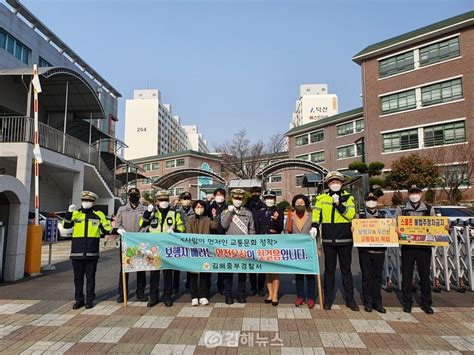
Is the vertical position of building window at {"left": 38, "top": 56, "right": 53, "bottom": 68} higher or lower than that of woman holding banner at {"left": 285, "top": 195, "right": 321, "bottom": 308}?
higher

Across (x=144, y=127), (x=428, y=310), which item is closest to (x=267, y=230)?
(x=428, y=310)

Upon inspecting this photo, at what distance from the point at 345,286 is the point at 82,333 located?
391cm

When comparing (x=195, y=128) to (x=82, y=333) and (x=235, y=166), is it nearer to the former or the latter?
(x=235, y=166)

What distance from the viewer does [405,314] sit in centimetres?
514

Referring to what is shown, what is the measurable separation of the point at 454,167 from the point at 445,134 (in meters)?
4.87

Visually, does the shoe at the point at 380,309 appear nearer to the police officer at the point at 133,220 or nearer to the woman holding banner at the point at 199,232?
the woman holding banner at the point at 199,232

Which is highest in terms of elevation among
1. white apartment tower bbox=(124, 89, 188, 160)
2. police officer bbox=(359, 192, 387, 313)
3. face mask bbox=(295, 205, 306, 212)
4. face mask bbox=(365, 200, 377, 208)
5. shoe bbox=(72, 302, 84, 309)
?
white apartment tower bbox=(124, 89, 188, 160)

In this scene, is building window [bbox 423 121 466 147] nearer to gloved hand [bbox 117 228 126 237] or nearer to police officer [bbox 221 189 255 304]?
police officer [bbox 221 189 255 304]

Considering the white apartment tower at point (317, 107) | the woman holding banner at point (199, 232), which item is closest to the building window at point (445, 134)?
the woman holding banner at point (199, 232)

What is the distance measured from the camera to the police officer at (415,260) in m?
5.25

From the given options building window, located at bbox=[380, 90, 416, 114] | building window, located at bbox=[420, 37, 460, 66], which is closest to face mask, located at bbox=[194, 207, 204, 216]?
building window, located at bbox=[380, 90, 416, 114]

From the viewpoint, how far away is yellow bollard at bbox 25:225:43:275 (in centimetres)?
802

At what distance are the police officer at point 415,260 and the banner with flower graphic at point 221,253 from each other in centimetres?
141

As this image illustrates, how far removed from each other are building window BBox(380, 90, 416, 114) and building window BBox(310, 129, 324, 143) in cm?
1364
